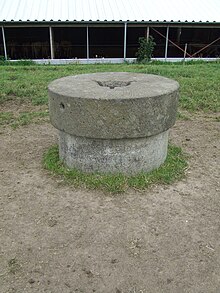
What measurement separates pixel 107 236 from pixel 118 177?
1.03 meters

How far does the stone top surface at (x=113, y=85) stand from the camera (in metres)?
3.77

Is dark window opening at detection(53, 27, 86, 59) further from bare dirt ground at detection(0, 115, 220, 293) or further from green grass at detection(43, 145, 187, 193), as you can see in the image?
bare dirt ground at detection(0, 115, 220, 293)

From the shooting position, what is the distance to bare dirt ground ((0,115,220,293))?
2.58m

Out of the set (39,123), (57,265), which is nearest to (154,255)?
(57,265)

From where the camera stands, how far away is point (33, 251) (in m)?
2.88

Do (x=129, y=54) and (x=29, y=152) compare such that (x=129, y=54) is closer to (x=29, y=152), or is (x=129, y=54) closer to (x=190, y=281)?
(x=29, y=152)

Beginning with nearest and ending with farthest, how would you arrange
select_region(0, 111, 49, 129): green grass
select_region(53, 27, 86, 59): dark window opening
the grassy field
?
the grassy field → select_region(0, 111, 49, 129): green grass → select_region(53, 27, 86, 59): dark window opening

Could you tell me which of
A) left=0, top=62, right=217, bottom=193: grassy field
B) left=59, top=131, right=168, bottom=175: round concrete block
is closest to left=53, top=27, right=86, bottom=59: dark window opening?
left=0, top=62, right=217, bottom=193: grassy field

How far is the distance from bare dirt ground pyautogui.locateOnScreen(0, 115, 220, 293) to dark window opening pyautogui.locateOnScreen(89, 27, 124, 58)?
47.8 ft

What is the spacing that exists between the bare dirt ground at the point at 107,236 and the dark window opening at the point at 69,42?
44.6 ft

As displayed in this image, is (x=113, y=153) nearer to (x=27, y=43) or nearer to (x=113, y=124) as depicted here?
(x=113, y=124)
